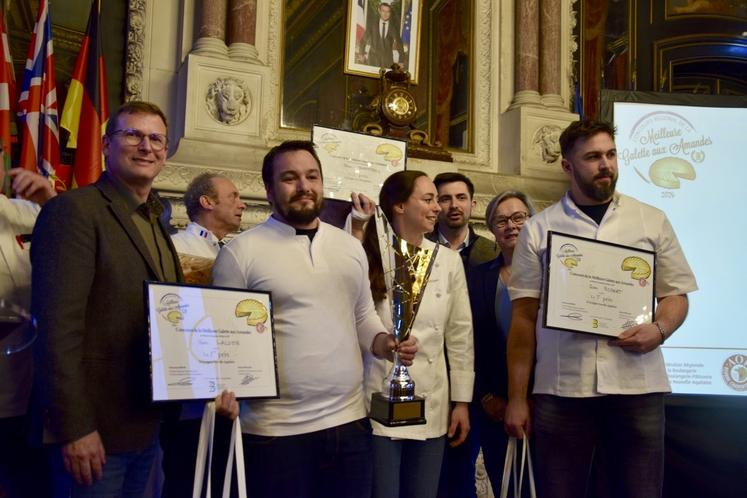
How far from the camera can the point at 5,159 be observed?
90.8 inches

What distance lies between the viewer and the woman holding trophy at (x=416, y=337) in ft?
7.77

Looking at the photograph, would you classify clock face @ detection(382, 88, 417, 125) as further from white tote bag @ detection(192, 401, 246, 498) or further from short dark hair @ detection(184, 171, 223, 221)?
white tote bag @ detection(192, 401, 246, 498)

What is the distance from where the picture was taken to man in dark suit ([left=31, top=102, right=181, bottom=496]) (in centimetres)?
173

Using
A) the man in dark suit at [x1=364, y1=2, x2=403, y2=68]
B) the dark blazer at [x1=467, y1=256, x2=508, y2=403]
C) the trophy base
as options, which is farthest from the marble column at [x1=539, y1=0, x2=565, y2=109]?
the trophy base

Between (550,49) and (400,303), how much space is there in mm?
4324

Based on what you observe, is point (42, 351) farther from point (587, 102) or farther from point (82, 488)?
point (587, 102)

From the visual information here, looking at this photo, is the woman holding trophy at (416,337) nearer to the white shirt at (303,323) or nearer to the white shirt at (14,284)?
the white shirt at (303,323)

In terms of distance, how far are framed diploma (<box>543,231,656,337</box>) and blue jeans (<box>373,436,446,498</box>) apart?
682mm

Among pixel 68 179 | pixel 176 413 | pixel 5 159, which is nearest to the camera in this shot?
pixel 176 413

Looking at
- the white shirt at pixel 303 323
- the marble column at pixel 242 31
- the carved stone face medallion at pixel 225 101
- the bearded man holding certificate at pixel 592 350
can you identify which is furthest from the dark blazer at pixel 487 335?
the marble column at pixel 242 31

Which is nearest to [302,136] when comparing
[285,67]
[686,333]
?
[285,67]

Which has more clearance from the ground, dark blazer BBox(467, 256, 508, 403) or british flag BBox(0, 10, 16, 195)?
british flag BBox(0, 10, 16, 195)

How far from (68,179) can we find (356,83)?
87.7 inches

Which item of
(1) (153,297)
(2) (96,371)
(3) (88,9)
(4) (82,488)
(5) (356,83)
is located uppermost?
(3) (88,9)
